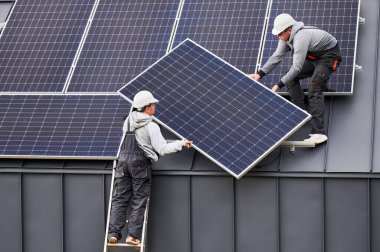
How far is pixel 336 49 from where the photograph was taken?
63.8 ft

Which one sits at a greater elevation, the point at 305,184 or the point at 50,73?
the point at 50,73

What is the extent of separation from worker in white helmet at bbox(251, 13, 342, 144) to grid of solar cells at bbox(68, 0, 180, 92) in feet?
9.25

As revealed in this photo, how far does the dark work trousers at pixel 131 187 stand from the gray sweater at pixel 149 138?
113 mm

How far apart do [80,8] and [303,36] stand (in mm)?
6053

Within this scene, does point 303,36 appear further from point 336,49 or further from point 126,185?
point 126,185

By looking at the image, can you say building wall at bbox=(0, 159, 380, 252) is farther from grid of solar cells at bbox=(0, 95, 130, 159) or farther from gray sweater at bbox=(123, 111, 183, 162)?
gray sweater at bbox=(123, 111, 183, 162)

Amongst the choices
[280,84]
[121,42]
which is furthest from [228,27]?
[280,84]

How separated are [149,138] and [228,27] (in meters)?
4.14

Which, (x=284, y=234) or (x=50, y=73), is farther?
(x=50, y=73)

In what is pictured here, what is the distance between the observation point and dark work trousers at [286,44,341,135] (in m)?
19.1

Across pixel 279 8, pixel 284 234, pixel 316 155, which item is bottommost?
pixel 284 234

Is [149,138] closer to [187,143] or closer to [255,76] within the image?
[187,143]

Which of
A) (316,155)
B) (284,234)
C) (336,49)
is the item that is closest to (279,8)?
(336,49)

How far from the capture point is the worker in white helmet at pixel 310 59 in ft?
62.4
